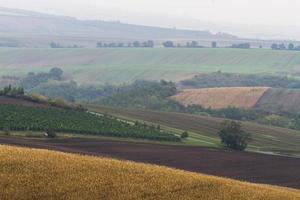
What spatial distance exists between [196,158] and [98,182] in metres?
46.9

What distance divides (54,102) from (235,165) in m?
49.7

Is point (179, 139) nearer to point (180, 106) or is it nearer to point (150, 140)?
point (150, 140)

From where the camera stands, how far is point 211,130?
5089 inches

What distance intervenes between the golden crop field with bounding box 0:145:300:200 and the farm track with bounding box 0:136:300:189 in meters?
29.8

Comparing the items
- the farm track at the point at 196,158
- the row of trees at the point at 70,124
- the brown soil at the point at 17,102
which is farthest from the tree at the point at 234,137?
the brown soil at the point at 17,102

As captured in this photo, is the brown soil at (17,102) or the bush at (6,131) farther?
the brown soil at (17,102)

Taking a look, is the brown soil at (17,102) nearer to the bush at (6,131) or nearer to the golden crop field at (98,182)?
the bush at (6,131)

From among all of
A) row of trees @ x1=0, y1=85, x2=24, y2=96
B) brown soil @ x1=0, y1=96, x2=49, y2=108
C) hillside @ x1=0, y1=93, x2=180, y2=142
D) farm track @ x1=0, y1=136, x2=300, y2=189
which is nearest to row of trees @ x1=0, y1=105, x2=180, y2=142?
hillside @ x1=0, y1=93, x2=180, y2=142

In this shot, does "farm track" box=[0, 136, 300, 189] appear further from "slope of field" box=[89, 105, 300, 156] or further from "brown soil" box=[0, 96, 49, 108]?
"brown soil" box=[0, 96, 49, 108]

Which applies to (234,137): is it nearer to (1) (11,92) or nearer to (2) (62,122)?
(2) (62,122)

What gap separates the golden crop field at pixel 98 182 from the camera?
37.5m

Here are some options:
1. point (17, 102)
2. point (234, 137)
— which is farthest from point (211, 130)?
point (17, 102)

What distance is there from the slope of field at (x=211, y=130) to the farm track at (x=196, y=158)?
1792cm

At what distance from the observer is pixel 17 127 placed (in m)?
94.4
